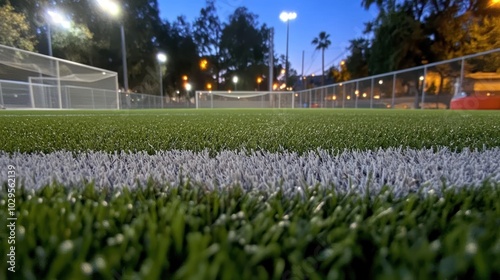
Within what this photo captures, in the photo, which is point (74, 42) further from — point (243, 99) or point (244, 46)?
point (244, 46)

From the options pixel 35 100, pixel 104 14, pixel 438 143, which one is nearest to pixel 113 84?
pixel 35 100

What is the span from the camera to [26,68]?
1095cm

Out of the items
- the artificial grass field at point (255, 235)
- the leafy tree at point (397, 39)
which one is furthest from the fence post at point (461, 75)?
the leafy tree at point (397, 39)

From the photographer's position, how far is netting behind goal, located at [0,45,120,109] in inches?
412

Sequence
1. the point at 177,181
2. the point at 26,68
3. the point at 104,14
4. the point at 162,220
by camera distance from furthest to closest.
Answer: the point at 104,14 < the point at 26,68 < the point at 177,181 < the point at 162,220

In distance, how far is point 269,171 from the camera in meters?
1.21

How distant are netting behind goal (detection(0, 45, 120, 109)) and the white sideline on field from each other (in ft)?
39.0

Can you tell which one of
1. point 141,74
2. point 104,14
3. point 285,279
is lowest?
point 285,279

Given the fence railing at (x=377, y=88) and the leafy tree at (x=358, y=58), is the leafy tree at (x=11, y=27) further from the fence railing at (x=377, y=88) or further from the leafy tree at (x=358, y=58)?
the leafy tree at (x=358, y=58)

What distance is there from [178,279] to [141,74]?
3995cm

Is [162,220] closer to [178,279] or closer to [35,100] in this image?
[178,279]

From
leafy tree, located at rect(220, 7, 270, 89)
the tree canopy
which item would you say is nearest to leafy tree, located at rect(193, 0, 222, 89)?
leafy tree, located at rect(220, 7, 270, 89)

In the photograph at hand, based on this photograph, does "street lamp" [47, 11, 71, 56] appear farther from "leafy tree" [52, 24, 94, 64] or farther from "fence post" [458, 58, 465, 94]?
"fence post" [458, 58, 465, 94]

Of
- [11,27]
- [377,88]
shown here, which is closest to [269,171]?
[377,88]
